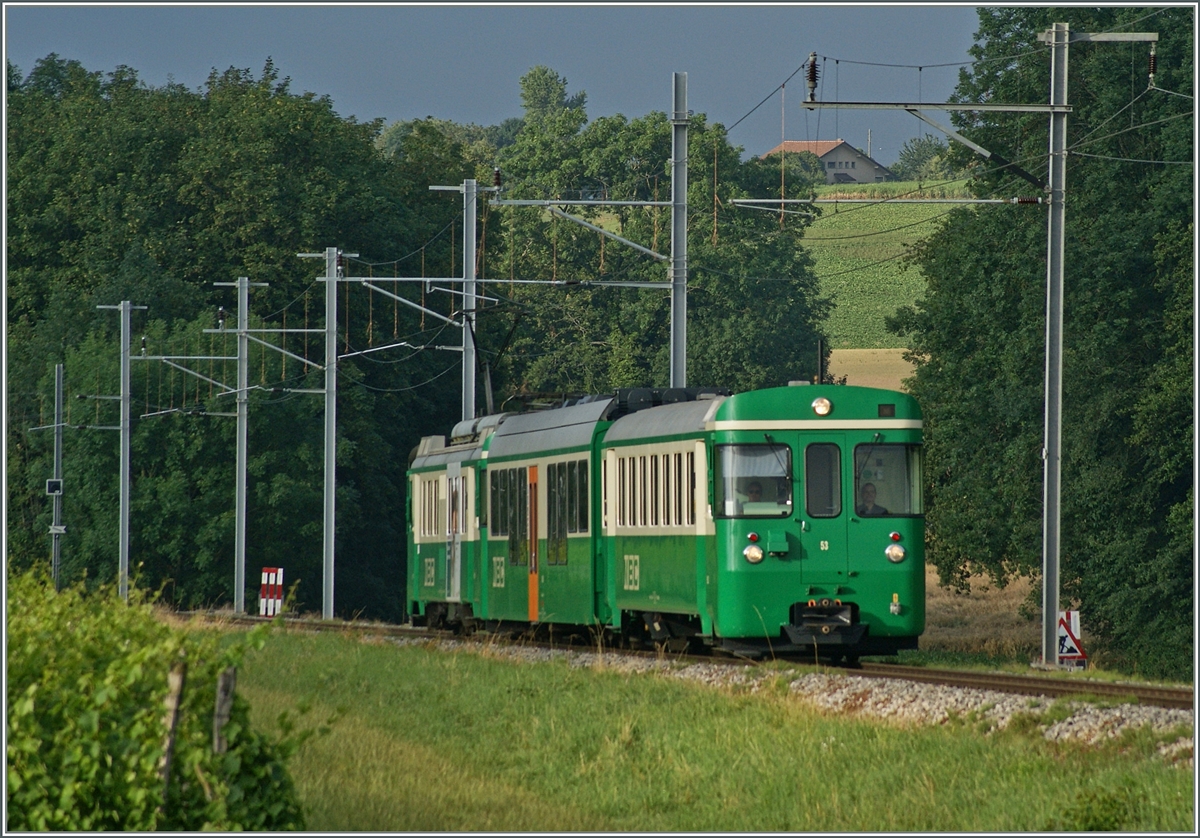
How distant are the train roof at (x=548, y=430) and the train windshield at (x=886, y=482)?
13.8 feet

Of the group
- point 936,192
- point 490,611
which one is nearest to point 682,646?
point 490,611

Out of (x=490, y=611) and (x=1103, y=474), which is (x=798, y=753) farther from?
(x=1103, y=474)

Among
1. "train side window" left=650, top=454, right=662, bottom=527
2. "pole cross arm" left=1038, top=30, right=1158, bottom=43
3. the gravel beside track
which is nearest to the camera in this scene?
the gravel beside track

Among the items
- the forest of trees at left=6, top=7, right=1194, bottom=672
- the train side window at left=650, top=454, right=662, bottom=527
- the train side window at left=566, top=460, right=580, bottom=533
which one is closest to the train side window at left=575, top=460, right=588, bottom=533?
the train side window at left=566, top=460, right=580, bottom=533

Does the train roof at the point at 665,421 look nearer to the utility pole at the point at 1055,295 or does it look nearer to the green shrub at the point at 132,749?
the utility pole at the point at 1055,295

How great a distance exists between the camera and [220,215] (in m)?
65.9

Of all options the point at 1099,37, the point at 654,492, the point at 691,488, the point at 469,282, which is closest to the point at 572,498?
the point at 654,492

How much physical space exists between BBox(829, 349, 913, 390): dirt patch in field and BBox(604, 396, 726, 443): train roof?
73827mm

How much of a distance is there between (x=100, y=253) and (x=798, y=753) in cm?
5603

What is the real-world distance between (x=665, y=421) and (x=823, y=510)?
2.23m

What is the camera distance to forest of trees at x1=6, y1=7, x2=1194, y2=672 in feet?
143

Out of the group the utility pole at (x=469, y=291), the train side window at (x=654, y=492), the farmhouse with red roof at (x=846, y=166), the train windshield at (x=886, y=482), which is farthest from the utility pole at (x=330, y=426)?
the farmhouse with red roof at (x=846, y=166)

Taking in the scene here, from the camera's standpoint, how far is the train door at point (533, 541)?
83.4 ft

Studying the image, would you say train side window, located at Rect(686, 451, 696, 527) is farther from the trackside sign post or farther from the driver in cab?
the trackside sign post
